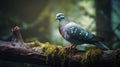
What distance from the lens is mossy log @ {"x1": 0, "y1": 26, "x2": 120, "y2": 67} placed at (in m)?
4.20

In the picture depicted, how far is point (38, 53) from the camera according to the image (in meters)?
4.27

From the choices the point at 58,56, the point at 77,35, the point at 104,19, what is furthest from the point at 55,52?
the point at 104,19

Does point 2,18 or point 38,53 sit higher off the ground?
point 2,18

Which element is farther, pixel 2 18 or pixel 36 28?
pixel 36 28

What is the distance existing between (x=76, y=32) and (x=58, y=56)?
41cm

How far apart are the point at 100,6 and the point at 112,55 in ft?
8.47

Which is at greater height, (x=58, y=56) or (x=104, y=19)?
(x=104, y=19)

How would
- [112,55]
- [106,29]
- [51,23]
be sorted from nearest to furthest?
[112,55] → [106,29] → [51,23]

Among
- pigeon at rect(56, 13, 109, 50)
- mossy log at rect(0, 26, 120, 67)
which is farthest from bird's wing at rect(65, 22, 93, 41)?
mossy log at rect(0, 26, 120, 67)

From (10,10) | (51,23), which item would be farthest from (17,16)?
(51,23)

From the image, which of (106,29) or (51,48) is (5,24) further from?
(51,48)

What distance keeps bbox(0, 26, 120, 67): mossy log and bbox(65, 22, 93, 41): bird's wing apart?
18 centimetres

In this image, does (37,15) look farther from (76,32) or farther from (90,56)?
(90,56)

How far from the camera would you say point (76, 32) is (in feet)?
14.5
